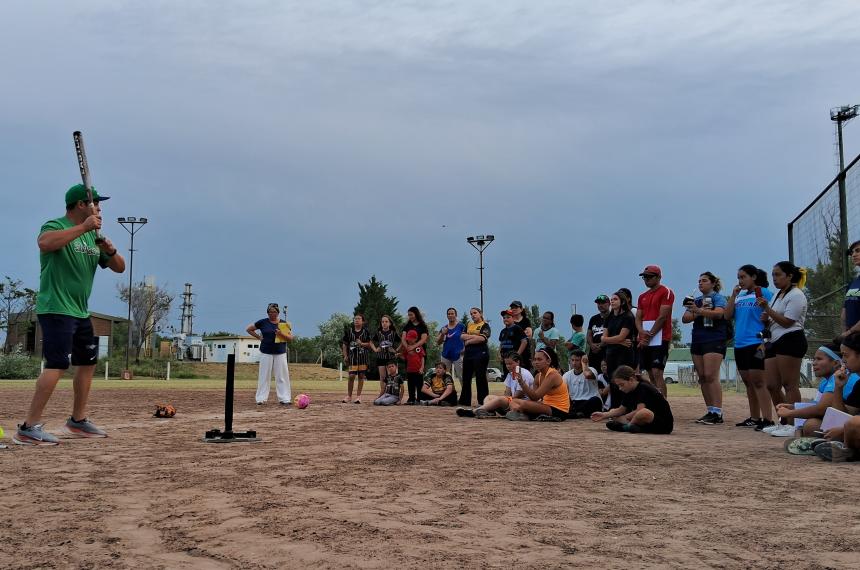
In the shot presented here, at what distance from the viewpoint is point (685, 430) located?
912 centimetres

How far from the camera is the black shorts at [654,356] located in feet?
33.2

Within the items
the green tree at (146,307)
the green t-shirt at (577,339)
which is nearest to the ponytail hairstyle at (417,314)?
the green t-shirt at (577,339)

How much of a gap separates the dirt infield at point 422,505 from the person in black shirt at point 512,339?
5.27 metres

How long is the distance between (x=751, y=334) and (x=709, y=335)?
64cm


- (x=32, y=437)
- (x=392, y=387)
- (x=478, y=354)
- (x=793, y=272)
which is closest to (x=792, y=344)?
(x=793, y=272)

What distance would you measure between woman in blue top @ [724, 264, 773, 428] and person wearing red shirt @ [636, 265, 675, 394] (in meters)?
0.93

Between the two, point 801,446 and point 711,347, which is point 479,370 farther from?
point 801,446

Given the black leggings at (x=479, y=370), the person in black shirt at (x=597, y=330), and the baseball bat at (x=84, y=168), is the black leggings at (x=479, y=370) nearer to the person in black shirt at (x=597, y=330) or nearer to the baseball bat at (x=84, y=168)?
the person in black shirt at (x=597, y=330)

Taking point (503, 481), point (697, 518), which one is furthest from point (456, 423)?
point (697, 518)

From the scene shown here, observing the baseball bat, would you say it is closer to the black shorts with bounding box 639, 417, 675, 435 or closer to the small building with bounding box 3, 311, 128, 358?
the black shorts with bounding box 639, 417, 675, 435

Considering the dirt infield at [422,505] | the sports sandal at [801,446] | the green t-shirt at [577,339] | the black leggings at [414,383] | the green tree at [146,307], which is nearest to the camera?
the dirt infield at [422,505]

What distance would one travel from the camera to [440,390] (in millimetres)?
14562

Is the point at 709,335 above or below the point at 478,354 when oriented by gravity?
above

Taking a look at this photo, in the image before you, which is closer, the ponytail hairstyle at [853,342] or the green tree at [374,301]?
the ponytail hairstyle at [853,342]
